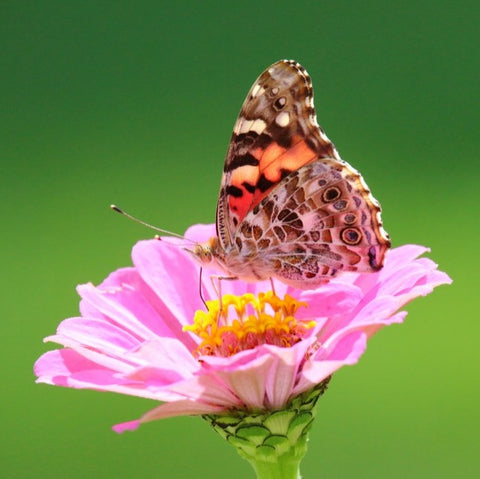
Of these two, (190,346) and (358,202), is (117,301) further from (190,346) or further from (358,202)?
(358,202)

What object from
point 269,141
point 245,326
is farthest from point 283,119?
point 245,326

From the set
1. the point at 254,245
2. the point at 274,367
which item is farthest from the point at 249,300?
the point at 274,367

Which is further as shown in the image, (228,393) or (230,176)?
(230,176)

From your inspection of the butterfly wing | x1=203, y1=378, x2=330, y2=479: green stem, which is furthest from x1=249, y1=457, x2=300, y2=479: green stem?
the butterfly wing

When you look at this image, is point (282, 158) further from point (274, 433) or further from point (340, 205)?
point (274, 433)

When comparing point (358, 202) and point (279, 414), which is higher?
point (358, 202)

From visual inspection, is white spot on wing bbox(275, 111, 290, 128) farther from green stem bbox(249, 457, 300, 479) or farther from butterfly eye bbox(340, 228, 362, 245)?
green stem bbox(249, 457, 300, 479)

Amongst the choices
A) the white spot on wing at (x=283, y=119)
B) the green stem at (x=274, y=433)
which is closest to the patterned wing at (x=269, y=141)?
the white spot on wing at (x=283, y=119)

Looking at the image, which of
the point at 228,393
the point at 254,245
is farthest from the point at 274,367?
the point at 254,245
